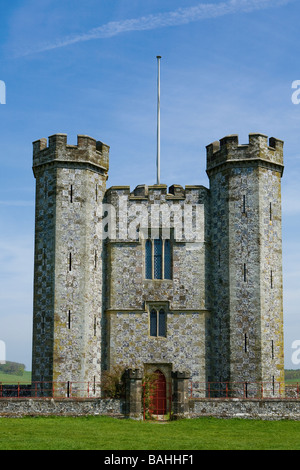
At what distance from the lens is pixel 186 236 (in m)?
36.6

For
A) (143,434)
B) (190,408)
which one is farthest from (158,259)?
(143,434)

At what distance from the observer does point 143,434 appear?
24.0 m

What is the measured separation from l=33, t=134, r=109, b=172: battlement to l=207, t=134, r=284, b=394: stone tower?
262 inches

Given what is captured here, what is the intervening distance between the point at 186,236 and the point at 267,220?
4474mm

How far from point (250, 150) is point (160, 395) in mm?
13953

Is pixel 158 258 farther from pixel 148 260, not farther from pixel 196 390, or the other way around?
pixel 196 390

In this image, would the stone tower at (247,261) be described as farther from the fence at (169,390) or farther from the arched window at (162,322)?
the arched window at (162,322)

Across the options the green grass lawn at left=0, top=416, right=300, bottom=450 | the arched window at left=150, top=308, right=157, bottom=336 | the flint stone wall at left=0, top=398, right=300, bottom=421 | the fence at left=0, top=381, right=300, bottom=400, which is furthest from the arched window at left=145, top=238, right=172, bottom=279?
the green grass lawn at left=0, top=416, right=300, bottom=450

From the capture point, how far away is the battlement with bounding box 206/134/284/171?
3606 centimetres

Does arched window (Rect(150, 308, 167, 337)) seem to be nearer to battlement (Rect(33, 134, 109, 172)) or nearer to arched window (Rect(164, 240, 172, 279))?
arched window (Rect(164, 240, 172, 279))

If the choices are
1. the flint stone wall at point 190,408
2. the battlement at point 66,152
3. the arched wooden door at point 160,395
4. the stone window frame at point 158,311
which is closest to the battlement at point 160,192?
the battlement at point 66,152

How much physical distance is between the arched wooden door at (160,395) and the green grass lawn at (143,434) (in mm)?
4644

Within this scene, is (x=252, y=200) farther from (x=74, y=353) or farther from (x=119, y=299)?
(x=74, y=353)
